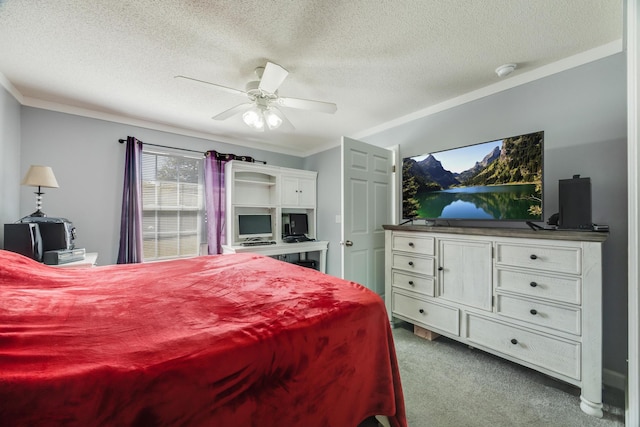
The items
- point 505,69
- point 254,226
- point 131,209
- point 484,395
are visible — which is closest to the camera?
point 484,395

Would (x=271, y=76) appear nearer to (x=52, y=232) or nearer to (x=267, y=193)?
(x=52, y=232)

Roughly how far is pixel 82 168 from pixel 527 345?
15.0 ft

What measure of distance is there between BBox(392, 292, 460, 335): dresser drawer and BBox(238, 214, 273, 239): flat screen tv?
7.44 feet

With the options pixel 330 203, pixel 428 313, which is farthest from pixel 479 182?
pixel 330 203

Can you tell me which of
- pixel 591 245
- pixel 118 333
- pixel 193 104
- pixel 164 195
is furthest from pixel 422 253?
pixel 164 195

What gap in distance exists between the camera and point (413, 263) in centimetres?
245

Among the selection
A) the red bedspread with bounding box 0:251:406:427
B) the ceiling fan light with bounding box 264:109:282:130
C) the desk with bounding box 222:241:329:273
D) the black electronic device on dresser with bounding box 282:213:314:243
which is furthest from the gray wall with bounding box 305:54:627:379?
the black electronic device on dresser with bounding box 282:213:314:243

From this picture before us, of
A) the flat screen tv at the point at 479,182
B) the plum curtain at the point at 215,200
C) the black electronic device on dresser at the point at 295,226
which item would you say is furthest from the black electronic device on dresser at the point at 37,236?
the flat screen tv at the point at 479,182

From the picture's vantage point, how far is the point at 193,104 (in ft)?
9.03

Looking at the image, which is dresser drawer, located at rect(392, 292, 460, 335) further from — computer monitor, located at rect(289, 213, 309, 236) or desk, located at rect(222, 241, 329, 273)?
computer monitor, located at rect(289, 213, 309, 236)

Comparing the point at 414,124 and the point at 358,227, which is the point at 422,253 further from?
the point at 414,124

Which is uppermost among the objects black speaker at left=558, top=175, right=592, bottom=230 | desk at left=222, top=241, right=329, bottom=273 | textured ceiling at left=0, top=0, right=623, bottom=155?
textured ceiling at left=0, top=0, right=623, bottom=155

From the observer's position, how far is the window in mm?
3322

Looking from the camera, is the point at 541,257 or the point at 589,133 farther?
the point at 589,133
